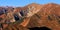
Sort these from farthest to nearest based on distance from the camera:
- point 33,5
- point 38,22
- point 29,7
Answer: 1. point 29,7
2. point 33,5
3. point 38,22

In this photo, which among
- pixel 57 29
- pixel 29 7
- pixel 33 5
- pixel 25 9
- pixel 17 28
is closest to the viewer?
pixel 17 28

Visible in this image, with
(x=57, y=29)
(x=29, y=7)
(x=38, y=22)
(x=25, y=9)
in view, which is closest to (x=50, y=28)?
(x=57, y=29)

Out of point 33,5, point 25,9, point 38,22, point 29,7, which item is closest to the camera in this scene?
point 38,22

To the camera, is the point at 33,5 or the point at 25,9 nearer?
the point at 33,5

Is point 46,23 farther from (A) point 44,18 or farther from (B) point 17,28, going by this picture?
(B) point 17,28

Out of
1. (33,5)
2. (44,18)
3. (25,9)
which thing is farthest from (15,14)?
(44,18)

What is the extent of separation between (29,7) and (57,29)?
270ft

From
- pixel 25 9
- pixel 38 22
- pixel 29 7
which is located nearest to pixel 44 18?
pixel 38 22

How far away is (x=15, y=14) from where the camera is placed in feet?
385

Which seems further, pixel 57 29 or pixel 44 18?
pixel 44 18

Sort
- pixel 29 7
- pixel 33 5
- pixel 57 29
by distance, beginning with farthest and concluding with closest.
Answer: pixel 29 7
pixel 33 5
pixel 57 29

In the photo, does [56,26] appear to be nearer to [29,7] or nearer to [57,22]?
[57,22]

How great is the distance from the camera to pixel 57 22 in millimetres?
29078

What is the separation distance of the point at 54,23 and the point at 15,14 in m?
89.3
